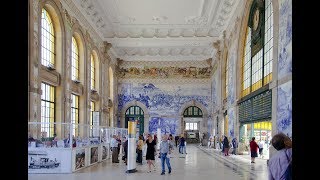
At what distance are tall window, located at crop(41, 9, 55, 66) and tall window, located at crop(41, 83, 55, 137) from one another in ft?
4.13

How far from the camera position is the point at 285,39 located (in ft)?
38.0

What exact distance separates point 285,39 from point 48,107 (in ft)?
37.8

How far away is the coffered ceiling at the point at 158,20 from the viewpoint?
22078 millimetres

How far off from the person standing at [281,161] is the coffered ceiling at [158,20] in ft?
59.5

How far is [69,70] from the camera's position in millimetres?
20344

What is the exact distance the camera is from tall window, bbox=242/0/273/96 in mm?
14875

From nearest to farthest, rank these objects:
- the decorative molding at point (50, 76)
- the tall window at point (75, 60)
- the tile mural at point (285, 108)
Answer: the tile mural at point (285, 108)
the decorative molding at point (50, 76)
the tall window at point (75, 60)

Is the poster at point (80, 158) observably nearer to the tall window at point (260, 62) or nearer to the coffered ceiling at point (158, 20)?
the tall window at point (260, 62)

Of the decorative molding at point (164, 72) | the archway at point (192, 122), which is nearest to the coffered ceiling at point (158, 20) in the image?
the decorative molding at point (164, 72)

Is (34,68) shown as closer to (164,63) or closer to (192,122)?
(164,63)

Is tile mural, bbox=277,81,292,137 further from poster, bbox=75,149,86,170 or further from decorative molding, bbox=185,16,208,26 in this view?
decorative molding, bbox=185,16,208,26
